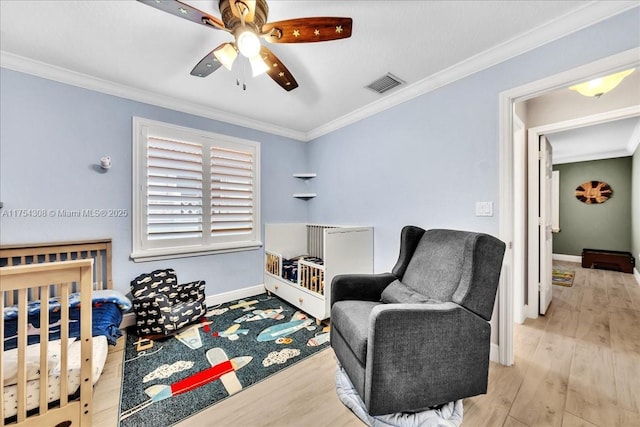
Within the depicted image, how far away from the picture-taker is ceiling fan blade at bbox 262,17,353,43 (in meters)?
1.30

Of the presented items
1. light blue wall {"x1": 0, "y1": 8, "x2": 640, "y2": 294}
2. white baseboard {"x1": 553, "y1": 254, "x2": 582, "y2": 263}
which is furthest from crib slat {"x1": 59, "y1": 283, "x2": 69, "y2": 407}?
white baseboard {"x1": 553, "y1": 254, "x2": 582, "y2": 263}

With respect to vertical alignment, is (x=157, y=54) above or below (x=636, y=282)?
above

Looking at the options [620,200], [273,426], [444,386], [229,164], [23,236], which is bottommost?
[273,426]

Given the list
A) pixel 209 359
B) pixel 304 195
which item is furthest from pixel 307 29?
pixel 304 195

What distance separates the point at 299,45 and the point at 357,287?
1.89 meters

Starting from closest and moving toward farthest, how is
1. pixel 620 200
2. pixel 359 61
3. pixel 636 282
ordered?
1. pixel 359 61
2. pixel 636 282
3. pixel 620 200

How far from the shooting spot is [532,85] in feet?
5.80

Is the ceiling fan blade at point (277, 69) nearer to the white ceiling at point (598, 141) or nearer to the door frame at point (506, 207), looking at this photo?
the door frame at point (506, 207)

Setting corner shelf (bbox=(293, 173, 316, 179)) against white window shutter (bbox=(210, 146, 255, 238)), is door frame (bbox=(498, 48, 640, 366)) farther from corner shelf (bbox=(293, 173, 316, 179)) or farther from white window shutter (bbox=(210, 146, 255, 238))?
white window shutter (bbox=(210, 146, 255, 238))

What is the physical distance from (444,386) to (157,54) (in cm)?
302

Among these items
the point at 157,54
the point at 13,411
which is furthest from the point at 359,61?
the point at 13,411

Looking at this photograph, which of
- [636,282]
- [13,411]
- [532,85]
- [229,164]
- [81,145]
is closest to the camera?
[13,411]

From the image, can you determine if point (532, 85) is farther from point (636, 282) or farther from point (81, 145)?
point (636, 282)

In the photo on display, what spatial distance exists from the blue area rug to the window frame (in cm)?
76
